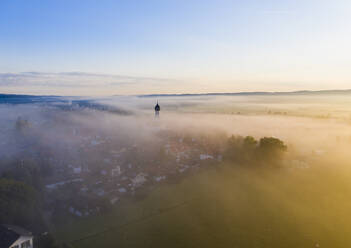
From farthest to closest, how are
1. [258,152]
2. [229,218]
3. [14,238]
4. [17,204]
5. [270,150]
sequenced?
[258,152] → [270,150] → [229,218] → [17,204] → [14,238]

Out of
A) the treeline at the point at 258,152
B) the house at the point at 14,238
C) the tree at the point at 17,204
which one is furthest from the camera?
the treeline at the point at 258,152

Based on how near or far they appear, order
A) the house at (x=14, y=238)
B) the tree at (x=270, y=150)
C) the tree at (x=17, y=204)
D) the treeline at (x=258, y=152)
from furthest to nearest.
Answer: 1. the tree at (x=270, y=150)
2. the treeline at (x=258, y=152)
3. the tree at (x=17, y=204)
4. the house at (x=14, y=238)

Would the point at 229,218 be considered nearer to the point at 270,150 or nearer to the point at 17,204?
the point at 17,204

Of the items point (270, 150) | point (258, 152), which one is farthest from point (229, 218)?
point (270, 150)

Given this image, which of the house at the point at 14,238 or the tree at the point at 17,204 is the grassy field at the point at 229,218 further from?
the house at the point at 14,238

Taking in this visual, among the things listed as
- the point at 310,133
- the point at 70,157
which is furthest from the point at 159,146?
the point at 310,133

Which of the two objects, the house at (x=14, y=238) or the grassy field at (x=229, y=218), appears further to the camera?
the grassy field at (x=229, y=218)

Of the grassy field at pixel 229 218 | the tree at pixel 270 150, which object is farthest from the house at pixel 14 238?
the tree at pixel 270 150

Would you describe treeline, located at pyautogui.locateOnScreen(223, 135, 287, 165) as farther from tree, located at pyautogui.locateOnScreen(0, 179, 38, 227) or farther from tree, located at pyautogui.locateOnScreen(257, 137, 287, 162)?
tree, located at pyautogui.locateOnScreen(0, 179, 38, 227)
